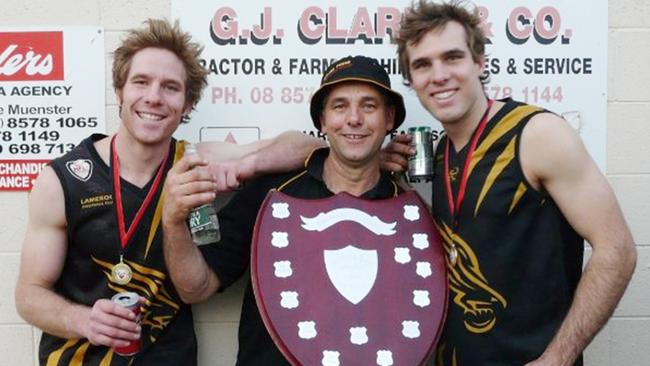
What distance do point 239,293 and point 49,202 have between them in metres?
0.86

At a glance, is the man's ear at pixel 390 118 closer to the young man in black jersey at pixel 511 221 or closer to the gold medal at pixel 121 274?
the young man in black jersey at pixel 511 221

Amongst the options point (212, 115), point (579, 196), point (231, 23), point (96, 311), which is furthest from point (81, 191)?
point (579, 196)

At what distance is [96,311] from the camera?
6.77 ft

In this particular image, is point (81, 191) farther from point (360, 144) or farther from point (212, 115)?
point (360, 144)

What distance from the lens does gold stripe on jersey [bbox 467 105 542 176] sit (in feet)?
6.74

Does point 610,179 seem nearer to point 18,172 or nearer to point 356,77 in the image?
point 356,77

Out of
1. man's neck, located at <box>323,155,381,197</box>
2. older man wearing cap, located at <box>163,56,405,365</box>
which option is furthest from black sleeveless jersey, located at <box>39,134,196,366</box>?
man's neck, located at <box>323,155,381,197</box>

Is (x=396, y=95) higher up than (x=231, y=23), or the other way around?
(x=231, y=23)

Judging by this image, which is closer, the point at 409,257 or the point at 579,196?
the point at 579,196

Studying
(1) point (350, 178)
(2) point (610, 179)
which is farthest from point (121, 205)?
(2) point (610, 179)

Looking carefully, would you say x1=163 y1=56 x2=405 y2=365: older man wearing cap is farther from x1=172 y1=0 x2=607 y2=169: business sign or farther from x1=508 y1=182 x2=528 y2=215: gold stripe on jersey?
x1=508 y1=182 x2=528 y2=215: gold stripe on jersey

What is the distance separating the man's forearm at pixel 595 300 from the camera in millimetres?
1941

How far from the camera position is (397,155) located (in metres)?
2.45

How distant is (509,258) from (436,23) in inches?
31.9
